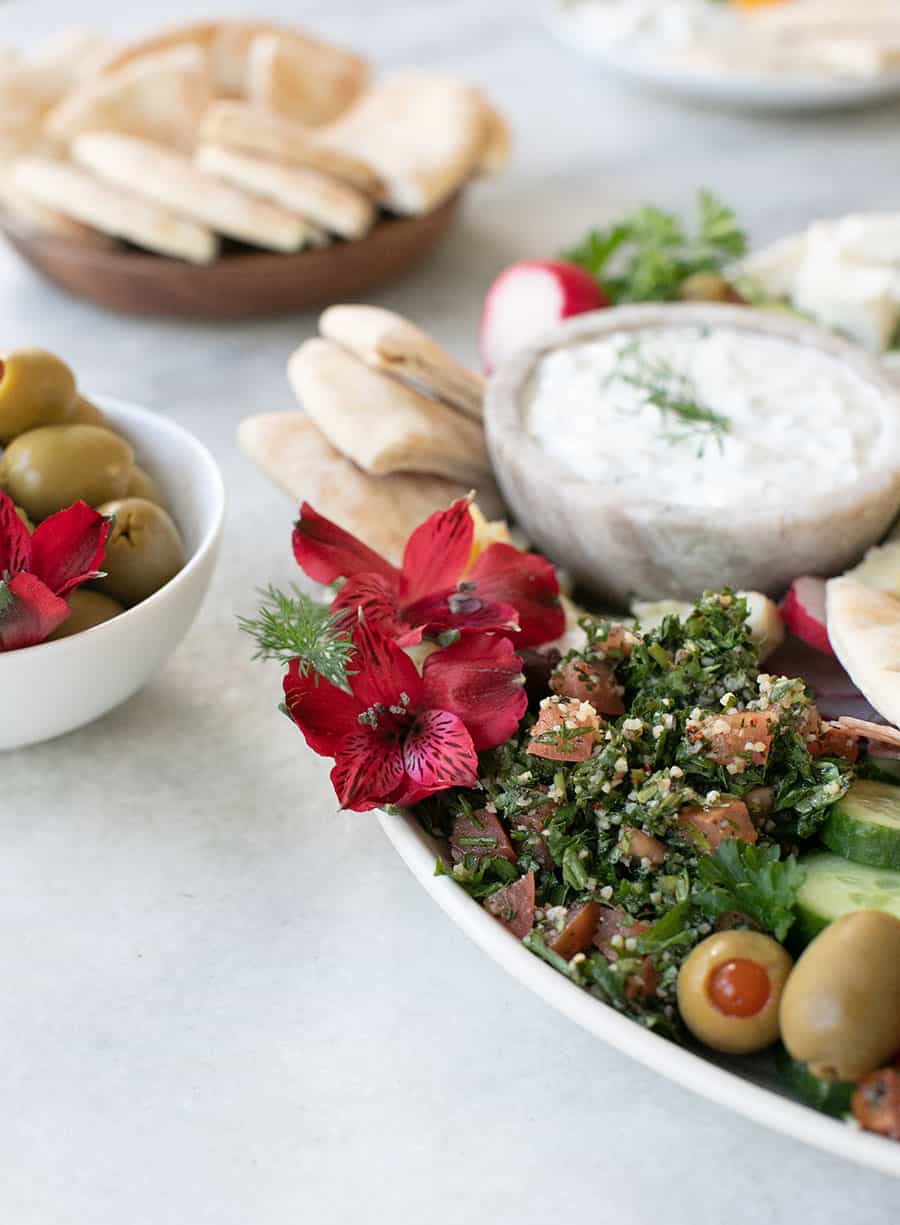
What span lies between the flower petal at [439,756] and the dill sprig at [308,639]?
84 millimetres

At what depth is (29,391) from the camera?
1.32 meters

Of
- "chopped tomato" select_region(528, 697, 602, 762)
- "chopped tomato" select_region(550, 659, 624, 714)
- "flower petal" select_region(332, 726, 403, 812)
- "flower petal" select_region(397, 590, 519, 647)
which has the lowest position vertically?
"flower petal" select_region(332, 726, 403, 812)

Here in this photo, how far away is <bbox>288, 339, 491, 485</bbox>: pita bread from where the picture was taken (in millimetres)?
1482

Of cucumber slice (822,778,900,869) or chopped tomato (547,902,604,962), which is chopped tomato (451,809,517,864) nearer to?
chopped tomato (547,902,604,962)

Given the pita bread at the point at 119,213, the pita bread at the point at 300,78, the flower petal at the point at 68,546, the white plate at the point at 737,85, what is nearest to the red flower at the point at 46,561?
the flower petal at the point at 68,546

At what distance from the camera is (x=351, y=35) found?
3.38 meters

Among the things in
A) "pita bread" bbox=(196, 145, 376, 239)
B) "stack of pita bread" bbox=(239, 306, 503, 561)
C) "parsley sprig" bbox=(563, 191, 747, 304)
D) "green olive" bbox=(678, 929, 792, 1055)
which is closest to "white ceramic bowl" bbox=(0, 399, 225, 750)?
"stack of pita bread" bbox=(239, 306, 503, 561)

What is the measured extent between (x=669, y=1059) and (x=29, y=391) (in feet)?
2.92

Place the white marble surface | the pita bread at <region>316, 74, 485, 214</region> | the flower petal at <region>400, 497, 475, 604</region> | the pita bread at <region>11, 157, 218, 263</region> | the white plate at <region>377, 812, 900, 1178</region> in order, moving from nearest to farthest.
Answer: the white plate at <region>377, 812, 900, 1178</region>, the white marble surface, the flower petal at <region>400, 497, 475, 604</region>, the pita bread at <region>11, 157, 218, 263</region>, the pita bread at <region>316, 74, 485, 214</region>

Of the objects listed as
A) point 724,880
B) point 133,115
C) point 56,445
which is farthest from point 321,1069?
point 133,115

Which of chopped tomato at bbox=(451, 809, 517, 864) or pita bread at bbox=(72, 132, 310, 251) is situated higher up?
pita bread at bbox=(72, 132, 310, 251)

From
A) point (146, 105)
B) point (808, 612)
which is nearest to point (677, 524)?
point (808, 612)

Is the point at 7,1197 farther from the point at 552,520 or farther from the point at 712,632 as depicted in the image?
the point at 552,520

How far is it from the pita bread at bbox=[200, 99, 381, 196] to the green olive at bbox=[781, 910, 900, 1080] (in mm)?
1509
